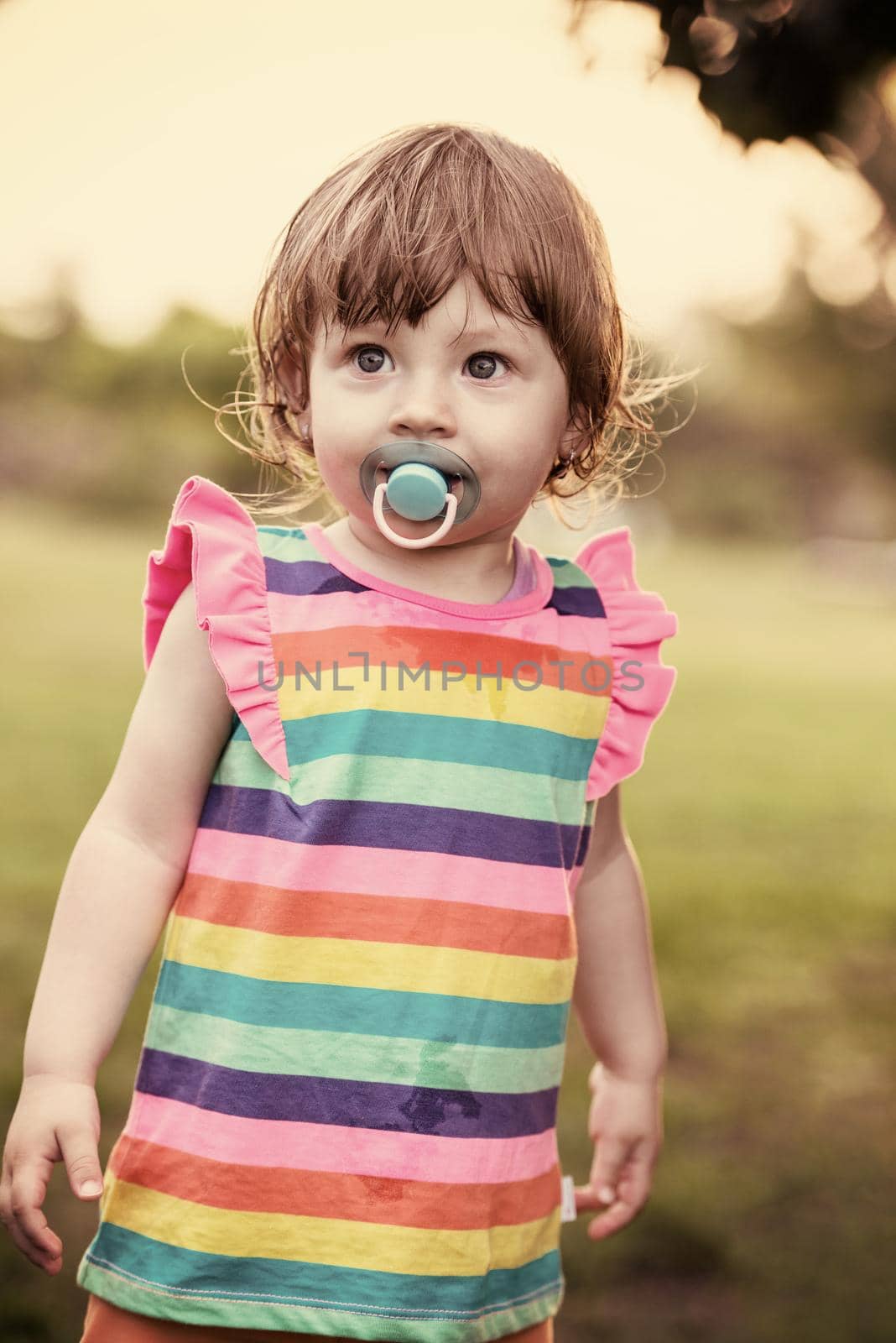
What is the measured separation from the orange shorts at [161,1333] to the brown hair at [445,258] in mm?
815

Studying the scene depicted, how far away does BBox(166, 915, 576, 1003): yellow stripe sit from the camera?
1250 mm

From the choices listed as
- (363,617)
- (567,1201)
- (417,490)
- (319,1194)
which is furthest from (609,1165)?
(417,490)

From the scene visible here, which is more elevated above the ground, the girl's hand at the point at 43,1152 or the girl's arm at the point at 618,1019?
the girl's arm at the point at 618,1019

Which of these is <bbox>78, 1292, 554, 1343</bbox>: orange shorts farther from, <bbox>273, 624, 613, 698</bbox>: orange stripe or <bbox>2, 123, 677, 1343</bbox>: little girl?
<bbox>273, 624, 613, 698</bbox>: orange stripe

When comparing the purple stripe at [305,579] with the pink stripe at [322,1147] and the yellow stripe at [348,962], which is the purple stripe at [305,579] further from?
the pink stripe at [322,1147]

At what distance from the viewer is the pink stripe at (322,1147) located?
1.23 metres

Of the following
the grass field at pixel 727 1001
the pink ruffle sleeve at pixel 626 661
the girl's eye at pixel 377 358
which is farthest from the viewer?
the grass field at pixel 727 1001

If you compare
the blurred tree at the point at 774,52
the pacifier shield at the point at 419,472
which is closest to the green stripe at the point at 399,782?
the pacifier shield at the point at 419,472

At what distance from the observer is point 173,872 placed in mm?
1328

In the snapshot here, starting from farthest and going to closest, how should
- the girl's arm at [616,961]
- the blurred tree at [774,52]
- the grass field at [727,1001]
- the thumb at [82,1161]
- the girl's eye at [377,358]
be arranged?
1. the grass field at [727,1001]
2. the blurred tree at [774,52]
3. the girl's arm at [616,961]
4. the girl's eye at [377,358]
5. the thumb at [82,1161]

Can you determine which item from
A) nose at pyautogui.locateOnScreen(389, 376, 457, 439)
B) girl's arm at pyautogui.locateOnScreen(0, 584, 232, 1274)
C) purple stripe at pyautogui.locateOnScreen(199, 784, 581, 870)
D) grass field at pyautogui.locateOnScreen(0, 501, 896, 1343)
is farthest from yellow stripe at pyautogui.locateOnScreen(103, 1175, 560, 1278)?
grass field at pyautogui.locateOnScreen(0, 501, 896, 1343)

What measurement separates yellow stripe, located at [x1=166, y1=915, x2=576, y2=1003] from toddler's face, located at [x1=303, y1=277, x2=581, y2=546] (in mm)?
358

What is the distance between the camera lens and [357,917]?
1.26m

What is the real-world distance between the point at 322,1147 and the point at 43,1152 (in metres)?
0.23
